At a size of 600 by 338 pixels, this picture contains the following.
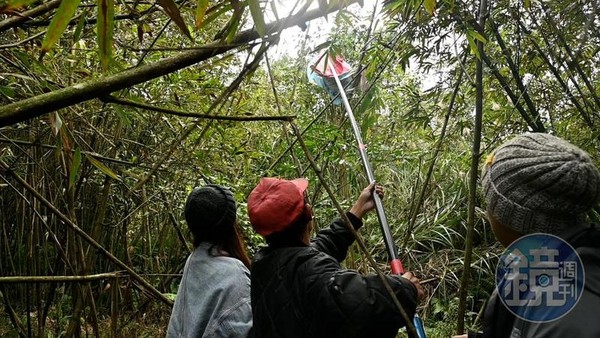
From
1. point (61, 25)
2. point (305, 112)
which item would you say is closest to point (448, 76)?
point (61, 25)

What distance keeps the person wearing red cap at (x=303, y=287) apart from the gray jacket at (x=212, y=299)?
0.46 ft

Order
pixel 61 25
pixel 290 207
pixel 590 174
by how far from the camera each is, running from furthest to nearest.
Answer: pixel 290 207, pixel 590 174, pixel 61 25

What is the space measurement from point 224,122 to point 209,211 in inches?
24.0

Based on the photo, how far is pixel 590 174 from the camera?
2.55 ft

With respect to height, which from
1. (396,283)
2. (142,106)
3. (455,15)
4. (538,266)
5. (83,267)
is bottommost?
(83,267)

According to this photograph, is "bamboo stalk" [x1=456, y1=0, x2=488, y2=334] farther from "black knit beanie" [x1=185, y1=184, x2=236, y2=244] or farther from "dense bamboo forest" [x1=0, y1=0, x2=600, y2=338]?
"black knit beanie" [x1=185, y1=184, x2=236, y2=244]

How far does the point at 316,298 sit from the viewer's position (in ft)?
3.71

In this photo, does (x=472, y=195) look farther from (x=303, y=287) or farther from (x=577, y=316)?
(x=577, y=316)

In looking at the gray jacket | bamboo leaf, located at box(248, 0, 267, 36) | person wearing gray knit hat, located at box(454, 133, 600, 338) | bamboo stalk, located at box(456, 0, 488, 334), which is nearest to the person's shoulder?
the gray jacket

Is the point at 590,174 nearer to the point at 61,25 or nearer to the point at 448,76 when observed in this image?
the point at 61,25

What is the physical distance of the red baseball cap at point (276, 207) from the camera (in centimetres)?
125

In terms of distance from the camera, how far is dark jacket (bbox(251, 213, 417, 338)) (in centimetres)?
110

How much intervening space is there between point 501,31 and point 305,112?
202 centimetres

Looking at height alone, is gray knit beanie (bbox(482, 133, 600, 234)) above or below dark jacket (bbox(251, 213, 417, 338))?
above
